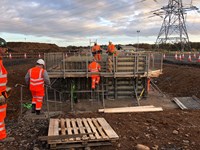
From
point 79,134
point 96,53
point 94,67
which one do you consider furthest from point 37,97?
point 96,53

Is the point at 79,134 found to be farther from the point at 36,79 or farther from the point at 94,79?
the point at 94,79

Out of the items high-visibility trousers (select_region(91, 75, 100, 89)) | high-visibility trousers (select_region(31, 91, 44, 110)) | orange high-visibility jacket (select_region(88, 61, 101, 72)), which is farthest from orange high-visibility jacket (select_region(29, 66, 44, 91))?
high-visibility trousers (select_region(91, 75, 100, 89))

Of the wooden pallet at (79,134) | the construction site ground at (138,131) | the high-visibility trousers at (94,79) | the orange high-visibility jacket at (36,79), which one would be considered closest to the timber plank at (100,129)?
the wooden pallet at (79,134)

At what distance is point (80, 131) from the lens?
7.65 m

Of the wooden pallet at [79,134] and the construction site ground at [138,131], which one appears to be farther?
the construction site ground at [138,131]

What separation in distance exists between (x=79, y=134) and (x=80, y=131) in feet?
1.93

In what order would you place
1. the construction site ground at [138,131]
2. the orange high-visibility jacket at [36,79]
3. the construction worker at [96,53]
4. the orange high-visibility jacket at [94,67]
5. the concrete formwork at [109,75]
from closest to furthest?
the construction site ground at [138,131] < the orange high-visibility jacket at [36,79] < the orange high-visibility jacket at [94,67] < the concrete formwork at [109,75] < the construction worker at [96,53]

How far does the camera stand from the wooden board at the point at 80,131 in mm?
6902

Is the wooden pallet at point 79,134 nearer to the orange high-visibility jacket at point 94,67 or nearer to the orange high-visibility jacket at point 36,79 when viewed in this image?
the orange high-visibility jacket at point 36,79

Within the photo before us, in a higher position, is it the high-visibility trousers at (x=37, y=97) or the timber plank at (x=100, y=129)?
the high-visibility trousers at (x=37, y=97)

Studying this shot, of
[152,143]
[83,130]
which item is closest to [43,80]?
[83,130]

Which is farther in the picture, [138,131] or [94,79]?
[94,79]

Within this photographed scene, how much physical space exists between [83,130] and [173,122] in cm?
360

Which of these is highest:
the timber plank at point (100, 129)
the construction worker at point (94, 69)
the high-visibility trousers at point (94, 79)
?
the construction worker at point (94, 69)
